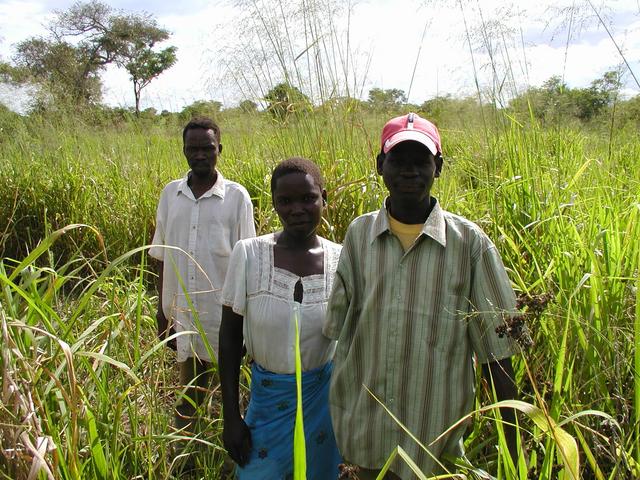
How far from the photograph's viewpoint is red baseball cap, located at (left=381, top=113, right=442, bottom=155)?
1255mm

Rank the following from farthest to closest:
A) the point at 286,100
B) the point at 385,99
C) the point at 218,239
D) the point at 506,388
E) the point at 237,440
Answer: the point at 385,99 < the point at 286,100 < the point at 218,239 < the point at 237,440 < the point at 506,388

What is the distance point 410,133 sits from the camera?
1.26m

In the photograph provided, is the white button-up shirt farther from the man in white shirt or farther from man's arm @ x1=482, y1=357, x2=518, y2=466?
man's arm @ x1=482, y1=357, x2=518, y2=466

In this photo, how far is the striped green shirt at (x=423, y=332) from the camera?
49.3 inches

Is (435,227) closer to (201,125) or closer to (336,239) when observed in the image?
(336,239)

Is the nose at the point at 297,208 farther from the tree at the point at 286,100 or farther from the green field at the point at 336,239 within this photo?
the tree at the point at 286,100

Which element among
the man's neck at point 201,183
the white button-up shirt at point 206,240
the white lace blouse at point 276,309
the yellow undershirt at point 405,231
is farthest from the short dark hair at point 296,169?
the man's neck at point 201,183

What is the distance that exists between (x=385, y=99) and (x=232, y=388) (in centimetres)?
274

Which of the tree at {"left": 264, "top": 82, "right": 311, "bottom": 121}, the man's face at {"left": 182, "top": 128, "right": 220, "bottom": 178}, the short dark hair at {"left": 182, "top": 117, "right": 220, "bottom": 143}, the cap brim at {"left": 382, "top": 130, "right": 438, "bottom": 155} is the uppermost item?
the tree at {"left": 264, "top": 82, "right": 311, "bottom": 121}

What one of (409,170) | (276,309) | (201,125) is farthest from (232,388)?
(201,125)

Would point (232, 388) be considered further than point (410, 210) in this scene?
Yes

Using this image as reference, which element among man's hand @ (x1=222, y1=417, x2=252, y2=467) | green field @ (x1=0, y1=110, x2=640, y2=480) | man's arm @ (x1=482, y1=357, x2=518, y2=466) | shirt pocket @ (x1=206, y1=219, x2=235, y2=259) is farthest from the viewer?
shirt pocket @ (x1=206, y1=219, x2=235, y2=259)

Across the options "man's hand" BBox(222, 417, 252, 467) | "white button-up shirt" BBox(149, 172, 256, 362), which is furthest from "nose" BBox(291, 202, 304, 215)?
"white button-up shirt" BBox(149, 172, 256, 362)

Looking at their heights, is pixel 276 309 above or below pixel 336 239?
below
